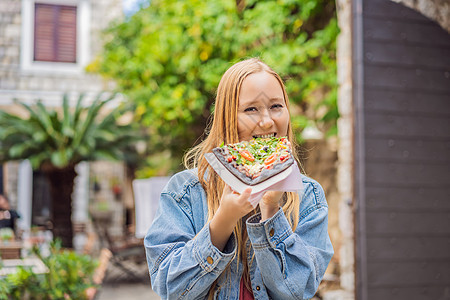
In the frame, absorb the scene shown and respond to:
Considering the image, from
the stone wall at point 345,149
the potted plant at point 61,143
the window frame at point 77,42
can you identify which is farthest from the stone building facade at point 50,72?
the stone wall at point 345,149

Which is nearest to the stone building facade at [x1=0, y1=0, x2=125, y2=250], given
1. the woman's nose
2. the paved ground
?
the paved ground

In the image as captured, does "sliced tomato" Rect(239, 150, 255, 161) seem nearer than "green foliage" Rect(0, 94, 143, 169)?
Yes

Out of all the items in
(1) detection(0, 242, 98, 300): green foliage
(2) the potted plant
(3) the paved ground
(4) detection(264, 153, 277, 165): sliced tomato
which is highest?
(4) detection(264, 153, 277, 165): sliced tomato

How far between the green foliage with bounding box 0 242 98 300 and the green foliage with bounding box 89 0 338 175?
3.39m

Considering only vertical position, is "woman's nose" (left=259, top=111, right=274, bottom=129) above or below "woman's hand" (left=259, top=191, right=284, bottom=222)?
above

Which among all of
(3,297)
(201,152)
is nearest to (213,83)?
(3,297)

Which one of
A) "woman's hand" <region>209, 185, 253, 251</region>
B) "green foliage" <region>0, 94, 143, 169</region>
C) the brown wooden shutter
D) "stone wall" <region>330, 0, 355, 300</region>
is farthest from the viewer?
the brown wooden shutter

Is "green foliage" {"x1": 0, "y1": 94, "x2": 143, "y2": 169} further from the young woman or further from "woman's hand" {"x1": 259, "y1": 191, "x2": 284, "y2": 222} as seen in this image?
"woman's hand" {"x1": 259, "y1": 191, "x2": 284, "y2": 222}

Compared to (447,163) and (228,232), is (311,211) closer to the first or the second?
(228,232)

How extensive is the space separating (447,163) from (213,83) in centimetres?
419

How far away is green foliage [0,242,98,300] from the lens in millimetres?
3734

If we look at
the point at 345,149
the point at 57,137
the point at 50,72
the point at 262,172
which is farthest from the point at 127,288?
the point at 262,172

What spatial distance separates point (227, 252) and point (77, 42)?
12007 millimetres

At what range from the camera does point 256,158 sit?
1.36 metres
